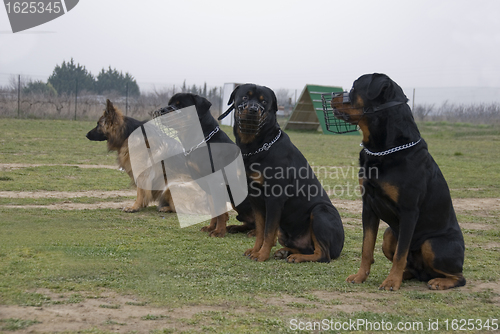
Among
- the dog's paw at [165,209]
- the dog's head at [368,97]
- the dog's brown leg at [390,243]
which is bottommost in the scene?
the dog's paw at [165,209]

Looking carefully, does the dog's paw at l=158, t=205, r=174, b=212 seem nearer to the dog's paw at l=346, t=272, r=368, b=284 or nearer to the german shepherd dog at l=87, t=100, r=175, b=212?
the german shepherd dog at l=87, t=100, r=175, b=212

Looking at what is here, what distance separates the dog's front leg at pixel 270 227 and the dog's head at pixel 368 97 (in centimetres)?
141

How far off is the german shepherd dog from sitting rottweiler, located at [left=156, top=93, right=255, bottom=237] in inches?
67.5

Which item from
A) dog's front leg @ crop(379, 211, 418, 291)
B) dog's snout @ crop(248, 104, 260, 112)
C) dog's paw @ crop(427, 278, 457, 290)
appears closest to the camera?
dog's front leg @ crop(379, 211, 418, 291)

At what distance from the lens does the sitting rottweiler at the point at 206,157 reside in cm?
655

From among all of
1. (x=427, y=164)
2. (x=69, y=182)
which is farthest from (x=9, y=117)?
(x=427, y=164)

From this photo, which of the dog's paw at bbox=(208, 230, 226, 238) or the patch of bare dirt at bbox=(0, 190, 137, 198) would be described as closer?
the dog's paw at bbox=(208, 230, 226, 238)

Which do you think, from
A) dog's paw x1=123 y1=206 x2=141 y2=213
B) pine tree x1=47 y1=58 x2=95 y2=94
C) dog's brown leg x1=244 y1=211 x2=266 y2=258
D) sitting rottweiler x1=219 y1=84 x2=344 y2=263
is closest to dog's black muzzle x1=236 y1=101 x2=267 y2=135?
sitting rottweiler x1=219 y1=84 x2=344 y2=263

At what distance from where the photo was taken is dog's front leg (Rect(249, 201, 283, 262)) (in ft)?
16.8

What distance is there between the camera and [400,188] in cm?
404

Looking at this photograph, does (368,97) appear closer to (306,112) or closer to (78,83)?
(306,112)

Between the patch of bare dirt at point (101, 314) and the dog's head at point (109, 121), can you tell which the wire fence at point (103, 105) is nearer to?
the dog's head at point (109, 121)

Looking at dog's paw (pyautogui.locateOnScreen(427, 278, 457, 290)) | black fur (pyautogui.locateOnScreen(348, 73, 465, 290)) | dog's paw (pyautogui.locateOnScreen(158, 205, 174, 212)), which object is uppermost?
A: black fur (pyautogui.locateOnScreen(348, 73, 465, 290))

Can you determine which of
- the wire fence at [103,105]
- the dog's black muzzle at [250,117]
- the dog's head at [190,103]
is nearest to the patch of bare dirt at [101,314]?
the dog's black muzzle at [250,117]
